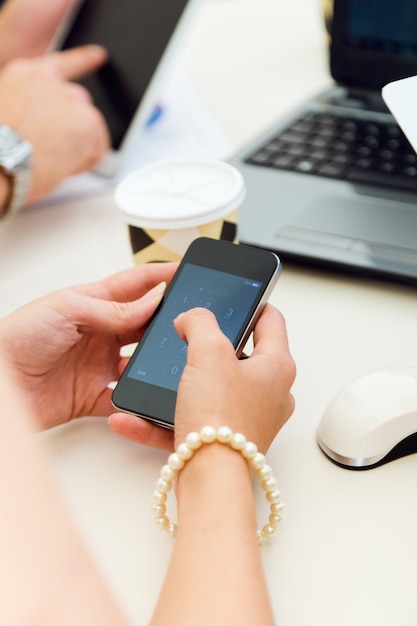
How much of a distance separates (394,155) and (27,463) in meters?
0.61

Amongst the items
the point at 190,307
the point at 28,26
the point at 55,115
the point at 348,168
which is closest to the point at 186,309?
the point at 190,307

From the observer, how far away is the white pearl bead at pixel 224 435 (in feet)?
1.33

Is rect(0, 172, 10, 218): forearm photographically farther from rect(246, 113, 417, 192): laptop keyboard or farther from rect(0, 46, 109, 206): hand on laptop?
rect(246, 113, 417, 192): laptop keyboard

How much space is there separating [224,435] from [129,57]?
59 cm

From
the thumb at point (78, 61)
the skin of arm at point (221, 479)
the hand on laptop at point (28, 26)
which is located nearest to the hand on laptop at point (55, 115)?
the thumb at point (78, 61)

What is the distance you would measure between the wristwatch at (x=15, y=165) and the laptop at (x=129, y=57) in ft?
0.38

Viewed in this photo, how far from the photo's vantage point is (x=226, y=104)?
996 mm

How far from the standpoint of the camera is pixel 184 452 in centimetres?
41

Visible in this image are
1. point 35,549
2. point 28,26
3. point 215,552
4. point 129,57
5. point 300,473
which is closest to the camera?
point 35,549

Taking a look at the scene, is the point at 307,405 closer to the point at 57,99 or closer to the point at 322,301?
the point at 322,301

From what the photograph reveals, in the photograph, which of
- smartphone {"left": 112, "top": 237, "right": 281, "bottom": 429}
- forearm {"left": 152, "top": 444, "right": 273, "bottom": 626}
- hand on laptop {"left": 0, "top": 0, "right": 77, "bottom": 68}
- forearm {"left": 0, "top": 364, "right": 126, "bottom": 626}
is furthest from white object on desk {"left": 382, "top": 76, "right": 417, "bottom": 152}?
hand on laptop {"left": 0, "top": 0, "right": 77, "bottom": 68}

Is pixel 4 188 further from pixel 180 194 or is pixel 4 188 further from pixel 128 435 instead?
pixel 128 435

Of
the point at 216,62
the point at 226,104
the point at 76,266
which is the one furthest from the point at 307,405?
the point at 216,62

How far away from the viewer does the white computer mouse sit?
465mm
